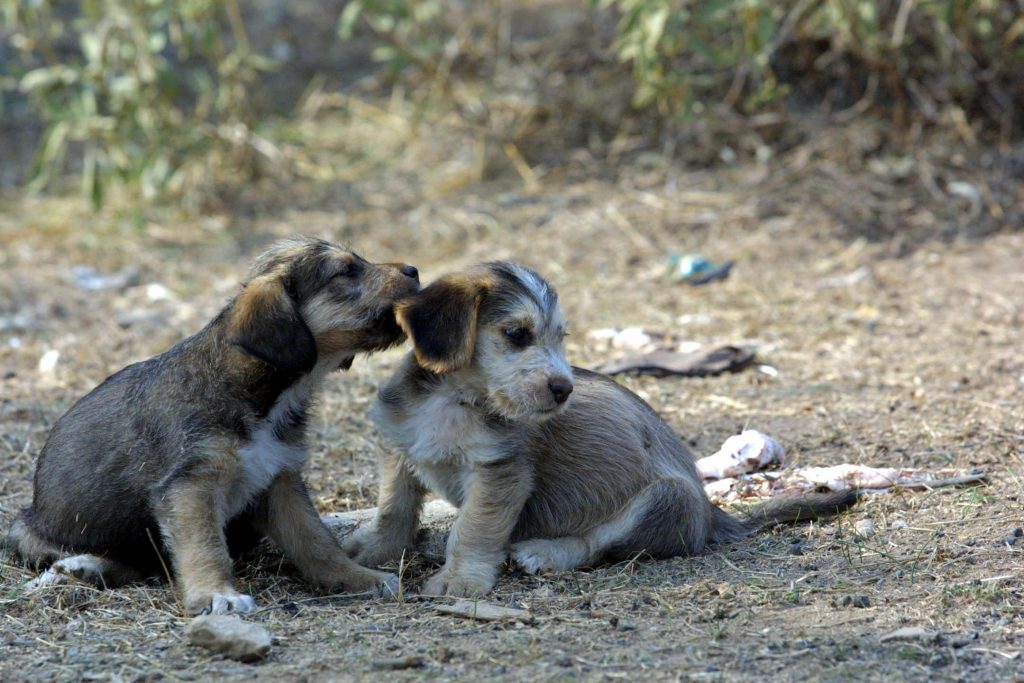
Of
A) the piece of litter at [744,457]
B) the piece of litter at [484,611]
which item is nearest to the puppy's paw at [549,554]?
the piece of litter at [484,611]

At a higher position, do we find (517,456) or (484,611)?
(517,456)

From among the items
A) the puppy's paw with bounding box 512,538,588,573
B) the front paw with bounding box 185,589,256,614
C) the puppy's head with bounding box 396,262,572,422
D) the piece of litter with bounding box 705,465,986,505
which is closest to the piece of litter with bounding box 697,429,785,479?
the piece of litter with bounding box 705,465,986,505

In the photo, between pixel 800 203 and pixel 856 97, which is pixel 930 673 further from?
pixel 856 97

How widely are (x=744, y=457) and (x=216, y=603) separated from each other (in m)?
3.05

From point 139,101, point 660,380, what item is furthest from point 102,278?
point 660,380

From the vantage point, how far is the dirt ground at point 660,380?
15.0ft

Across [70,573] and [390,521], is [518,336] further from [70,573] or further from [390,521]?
[70,573]

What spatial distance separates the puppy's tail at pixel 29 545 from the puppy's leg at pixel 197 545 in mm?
766

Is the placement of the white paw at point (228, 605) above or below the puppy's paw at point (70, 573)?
below

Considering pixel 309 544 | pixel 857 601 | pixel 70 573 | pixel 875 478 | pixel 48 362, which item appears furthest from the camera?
pixel 48 362

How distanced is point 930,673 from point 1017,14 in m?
9.16

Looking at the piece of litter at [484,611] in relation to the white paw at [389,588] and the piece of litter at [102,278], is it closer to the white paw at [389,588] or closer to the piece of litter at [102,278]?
the white paw at [389,588]

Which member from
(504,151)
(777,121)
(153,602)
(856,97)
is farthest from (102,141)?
(153,602)

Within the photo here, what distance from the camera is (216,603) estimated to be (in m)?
4.94
